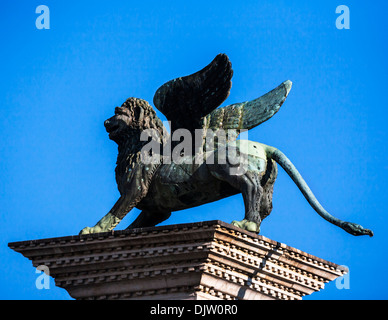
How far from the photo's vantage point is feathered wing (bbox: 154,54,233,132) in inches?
893

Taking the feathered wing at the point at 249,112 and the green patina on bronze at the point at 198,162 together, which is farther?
the feathered wing at the point at 249,112

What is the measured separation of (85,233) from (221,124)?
3.39 metres

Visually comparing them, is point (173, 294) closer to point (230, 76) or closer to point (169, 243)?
point (169, 243)

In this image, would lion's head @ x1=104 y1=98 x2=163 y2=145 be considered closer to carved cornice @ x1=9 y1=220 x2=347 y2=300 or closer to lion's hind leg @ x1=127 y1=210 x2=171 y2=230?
lion's hind leg @ x1=127 y1=210 x2=171 y2=230

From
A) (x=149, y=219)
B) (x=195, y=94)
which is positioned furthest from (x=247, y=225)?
(x=195, y=94)

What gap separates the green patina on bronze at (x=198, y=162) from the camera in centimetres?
2238

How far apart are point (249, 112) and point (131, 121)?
223cm

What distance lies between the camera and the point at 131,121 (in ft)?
77.4

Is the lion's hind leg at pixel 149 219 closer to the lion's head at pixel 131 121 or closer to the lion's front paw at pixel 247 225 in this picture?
the lion's head at pixel 131 121

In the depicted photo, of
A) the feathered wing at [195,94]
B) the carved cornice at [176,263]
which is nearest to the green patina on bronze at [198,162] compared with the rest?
the feathered wing at [195,94]

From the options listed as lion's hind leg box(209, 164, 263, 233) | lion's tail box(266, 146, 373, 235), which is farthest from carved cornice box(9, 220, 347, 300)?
lion's tail box(266, 146, 373, 235)

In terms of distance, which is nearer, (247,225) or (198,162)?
(247,225)

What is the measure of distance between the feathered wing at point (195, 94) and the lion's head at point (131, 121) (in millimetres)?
365

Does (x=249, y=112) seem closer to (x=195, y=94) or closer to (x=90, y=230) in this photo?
(x=195, y=94)
